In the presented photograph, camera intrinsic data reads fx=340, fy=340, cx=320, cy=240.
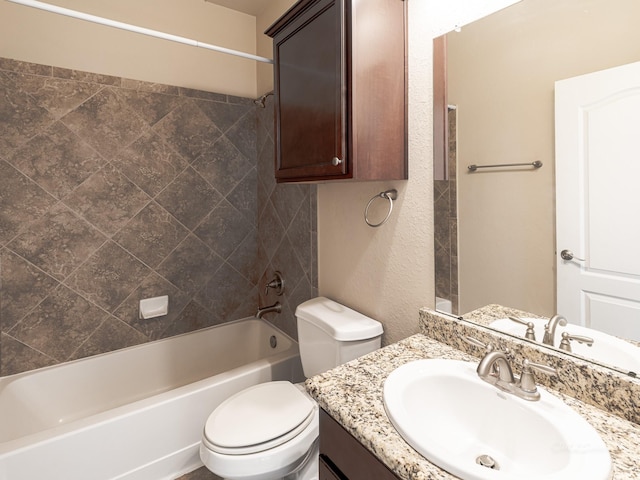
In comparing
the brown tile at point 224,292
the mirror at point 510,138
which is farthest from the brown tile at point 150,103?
the mirror at point 510,138

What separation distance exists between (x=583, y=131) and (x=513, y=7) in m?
0.44

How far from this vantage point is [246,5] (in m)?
2.34

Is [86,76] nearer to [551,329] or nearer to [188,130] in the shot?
[188,130]

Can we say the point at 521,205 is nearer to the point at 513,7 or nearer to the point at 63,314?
the point at 513,7

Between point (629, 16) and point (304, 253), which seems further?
point (304, 253)

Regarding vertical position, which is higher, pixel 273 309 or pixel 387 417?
pixel 387 417

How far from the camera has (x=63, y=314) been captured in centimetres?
197

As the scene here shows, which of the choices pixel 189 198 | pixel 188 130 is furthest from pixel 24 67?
pixel 189 198

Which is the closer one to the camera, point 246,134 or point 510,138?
point 510,138

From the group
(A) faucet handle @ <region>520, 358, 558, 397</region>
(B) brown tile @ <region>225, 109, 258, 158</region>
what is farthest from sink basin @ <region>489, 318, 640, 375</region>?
(B) brown tile @ <region>225, 109, 258, 158</region>

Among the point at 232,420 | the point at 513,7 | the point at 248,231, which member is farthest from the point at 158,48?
the point at 232,420

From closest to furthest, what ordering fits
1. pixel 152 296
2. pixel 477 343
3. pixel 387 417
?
pixel 387 417 < pixel 477 343 < pixel 152 296

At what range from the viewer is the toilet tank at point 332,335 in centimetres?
140

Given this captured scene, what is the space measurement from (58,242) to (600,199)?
2.43 metres
